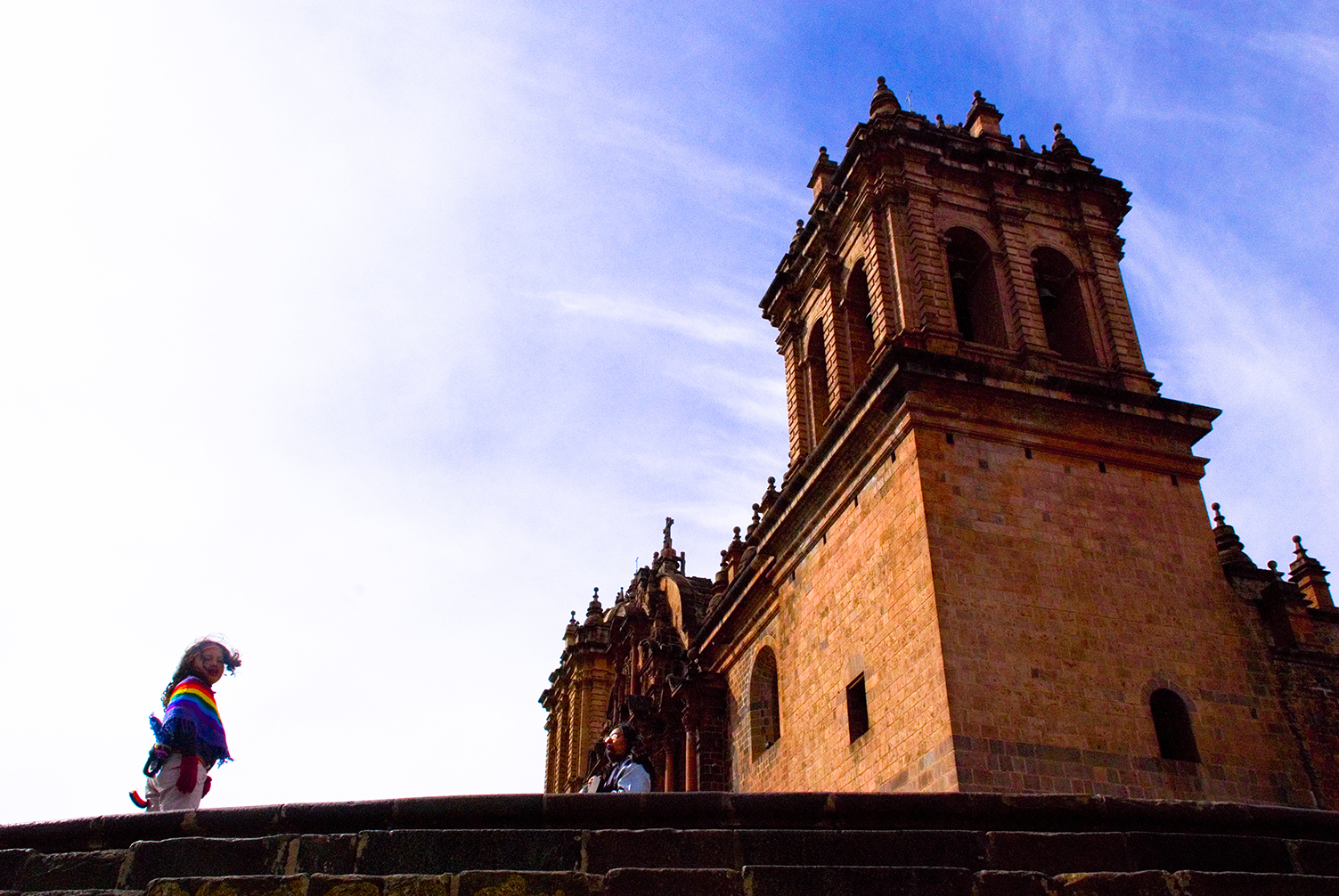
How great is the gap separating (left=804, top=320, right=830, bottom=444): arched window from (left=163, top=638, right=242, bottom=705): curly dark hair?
1371 cm

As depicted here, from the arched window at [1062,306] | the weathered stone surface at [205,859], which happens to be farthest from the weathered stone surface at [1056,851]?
the arched window at [1062,306]

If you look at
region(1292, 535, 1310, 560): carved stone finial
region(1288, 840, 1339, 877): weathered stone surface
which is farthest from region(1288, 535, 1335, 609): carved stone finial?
region(1288, 840, 1339, 877): weathered stone surface

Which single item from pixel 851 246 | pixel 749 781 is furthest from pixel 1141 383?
pixel 749 781

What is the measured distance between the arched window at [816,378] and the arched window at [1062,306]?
3.70 m

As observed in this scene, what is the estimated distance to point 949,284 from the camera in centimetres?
1742

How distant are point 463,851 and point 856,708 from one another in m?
10.2

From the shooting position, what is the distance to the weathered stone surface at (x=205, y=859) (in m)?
6.00

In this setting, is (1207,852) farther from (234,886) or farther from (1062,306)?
(1062,306)

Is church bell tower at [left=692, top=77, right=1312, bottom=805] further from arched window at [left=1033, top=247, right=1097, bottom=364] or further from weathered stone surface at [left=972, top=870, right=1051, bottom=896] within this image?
weathered stone surface at [left=972, top=870, right=1051, bottom=896]

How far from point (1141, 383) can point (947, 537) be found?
207 inches

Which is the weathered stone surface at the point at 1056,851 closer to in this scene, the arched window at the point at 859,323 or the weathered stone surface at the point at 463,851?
the weathered stone surface at the point at 463,851

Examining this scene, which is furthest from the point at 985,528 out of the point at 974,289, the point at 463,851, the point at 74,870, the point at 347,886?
the point at 74,870

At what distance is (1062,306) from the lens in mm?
18797

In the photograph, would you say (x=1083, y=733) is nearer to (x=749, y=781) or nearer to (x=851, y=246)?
(x=749, y=781)
